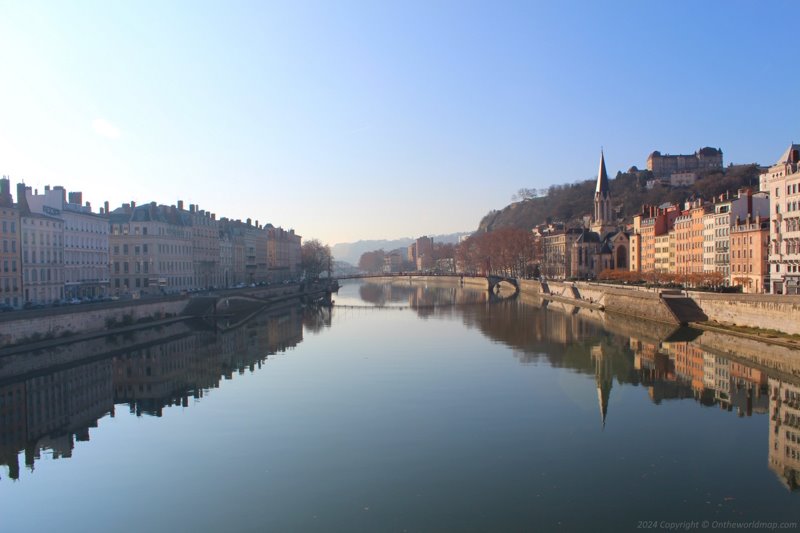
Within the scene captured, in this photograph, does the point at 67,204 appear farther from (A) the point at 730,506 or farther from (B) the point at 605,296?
(A) the point at 730,506

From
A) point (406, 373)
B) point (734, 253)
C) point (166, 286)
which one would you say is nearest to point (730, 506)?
point (406, 373)

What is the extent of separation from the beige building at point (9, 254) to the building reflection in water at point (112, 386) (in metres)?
9.12

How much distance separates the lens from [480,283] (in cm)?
12294

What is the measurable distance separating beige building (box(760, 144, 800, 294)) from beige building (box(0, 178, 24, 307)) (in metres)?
48.3

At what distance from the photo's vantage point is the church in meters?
101

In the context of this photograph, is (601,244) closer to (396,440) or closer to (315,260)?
(315,260)

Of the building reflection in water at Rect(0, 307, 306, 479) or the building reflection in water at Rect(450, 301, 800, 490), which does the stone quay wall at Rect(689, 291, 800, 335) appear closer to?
the building reflection in water at Rect(450, 301, 800, 490)

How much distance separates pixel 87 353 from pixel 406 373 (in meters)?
18.0

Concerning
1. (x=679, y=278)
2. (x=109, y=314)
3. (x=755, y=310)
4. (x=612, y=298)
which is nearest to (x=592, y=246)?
(x=612, y=298)

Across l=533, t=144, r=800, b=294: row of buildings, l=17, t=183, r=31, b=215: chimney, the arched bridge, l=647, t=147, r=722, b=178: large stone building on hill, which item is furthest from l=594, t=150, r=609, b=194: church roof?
l=17, t=183, r=31, b=215: chimney

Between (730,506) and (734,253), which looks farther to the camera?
(734,253)

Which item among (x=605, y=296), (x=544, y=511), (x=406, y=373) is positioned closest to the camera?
(x=544, y=511)

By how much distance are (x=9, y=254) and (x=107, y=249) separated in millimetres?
17287

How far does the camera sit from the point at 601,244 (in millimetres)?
107875
